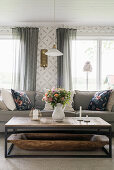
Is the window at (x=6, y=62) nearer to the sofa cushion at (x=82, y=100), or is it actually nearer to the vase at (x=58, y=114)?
the sofa cushion at (x=82, y=100)

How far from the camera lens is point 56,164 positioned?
2732 millimetres

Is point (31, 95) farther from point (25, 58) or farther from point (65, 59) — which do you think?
point (65, 59)

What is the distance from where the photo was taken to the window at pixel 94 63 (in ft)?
18.1

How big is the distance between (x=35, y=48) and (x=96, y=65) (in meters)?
1.64

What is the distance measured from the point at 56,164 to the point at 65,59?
120 inches

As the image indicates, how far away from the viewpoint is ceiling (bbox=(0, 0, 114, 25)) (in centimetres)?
403

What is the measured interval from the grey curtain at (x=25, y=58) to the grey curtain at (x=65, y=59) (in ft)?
1.96

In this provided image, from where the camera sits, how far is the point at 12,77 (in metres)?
5.29

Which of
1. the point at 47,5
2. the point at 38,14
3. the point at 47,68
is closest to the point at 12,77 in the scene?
the point at 47,68

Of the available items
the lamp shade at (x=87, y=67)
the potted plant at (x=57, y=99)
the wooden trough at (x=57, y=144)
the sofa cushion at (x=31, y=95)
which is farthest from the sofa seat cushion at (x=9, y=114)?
the lamp shade at (x=87, y=67)

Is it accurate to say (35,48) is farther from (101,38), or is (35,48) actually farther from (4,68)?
(101,38)

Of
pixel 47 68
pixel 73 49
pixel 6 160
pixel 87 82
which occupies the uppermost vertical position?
pixel 73 49

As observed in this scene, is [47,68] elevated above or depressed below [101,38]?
below

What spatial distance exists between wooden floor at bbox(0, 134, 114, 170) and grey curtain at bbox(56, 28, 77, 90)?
8.57ft
